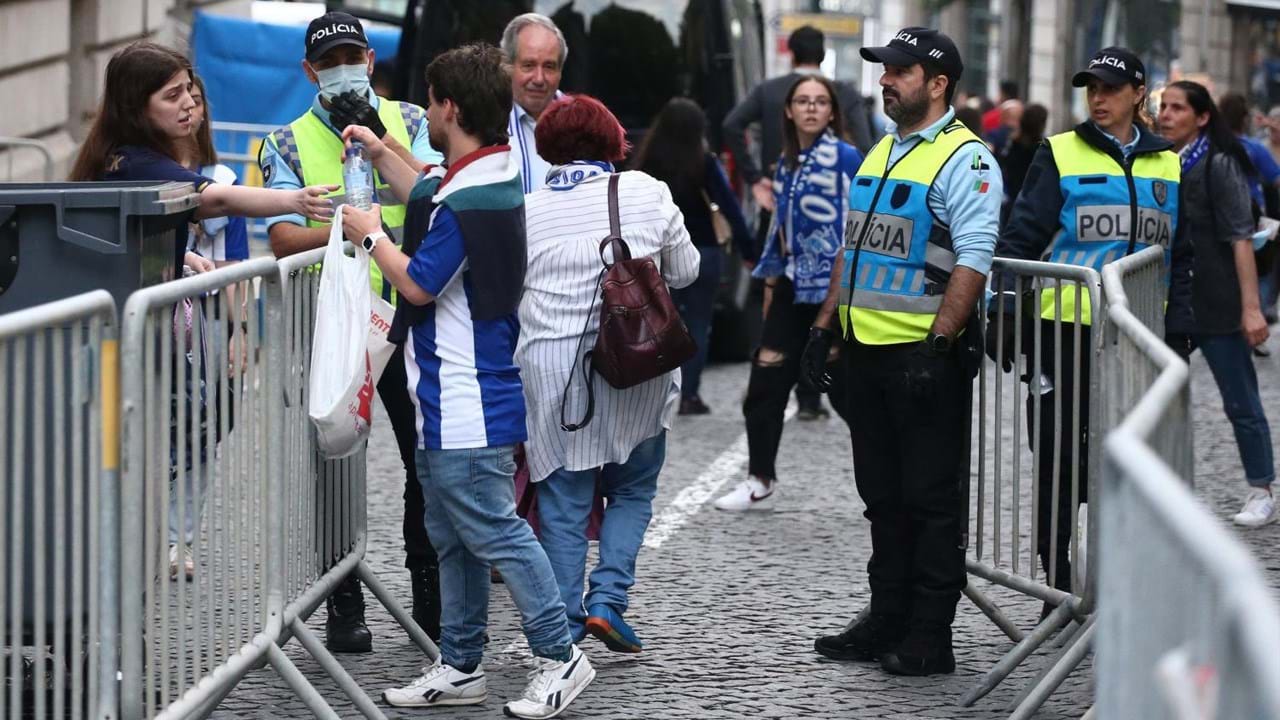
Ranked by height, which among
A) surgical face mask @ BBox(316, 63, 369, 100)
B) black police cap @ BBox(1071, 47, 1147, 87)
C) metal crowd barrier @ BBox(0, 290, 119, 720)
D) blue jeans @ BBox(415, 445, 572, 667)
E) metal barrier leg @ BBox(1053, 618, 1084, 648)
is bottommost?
metal barrier leg @ BBox(1053, 618, 1084, 648)

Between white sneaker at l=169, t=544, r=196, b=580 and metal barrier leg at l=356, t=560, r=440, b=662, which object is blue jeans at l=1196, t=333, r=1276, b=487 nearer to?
metal barrier leg at l=356, t=560, r=440, b=662

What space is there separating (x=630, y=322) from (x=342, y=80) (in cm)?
111

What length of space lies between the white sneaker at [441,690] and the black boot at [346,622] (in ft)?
1.85

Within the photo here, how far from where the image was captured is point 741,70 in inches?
535

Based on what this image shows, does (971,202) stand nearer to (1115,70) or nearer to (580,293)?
(1115,70)

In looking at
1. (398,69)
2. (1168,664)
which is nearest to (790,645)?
(1168,664)

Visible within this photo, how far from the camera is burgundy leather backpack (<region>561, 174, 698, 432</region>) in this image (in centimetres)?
548

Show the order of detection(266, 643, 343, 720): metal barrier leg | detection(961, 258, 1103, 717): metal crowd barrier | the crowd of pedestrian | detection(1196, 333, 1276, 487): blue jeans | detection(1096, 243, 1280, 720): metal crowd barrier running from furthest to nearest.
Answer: detection(1196, 333, 1276, 487): blue jeans < detection(961, 258, 1103, 717): metal crowd barrier < the crowd of pedestrian < detection(266, 643, 343, 720): metal barrier leg < detection(1096, 243, 1280, 720): metal crowd barrier

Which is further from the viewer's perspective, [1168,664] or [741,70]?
[741,70]

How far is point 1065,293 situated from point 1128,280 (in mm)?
473

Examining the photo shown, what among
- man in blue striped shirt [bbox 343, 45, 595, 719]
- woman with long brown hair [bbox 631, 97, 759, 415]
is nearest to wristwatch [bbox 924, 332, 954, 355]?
man in blue striped shirt [bbox 343, 45, 595, 719]

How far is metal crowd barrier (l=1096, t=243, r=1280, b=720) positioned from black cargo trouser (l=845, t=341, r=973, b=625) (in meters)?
1.99

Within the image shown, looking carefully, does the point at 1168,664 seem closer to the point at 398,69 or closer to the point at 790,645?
the point at 790,645

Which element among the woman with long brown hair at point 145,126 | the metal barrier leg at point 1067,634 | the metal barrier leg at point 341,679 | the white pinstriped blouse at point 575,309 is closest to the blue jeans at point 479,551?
the metal barrier leg at point 341,679
